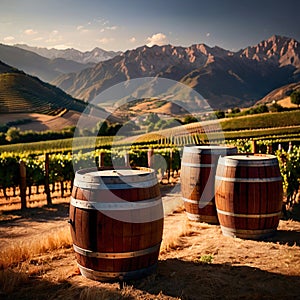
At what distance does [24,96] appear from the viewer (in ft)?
432

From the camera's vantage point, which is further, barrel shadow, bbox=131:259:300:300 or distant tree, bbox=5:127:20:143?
distant tree, bbox=5:127:20:143

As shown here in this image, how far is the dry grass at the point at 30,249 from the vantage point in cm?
562

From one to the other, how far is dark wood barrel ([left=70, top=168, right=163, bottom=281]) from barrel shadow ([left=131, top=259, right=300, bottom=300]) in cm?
34

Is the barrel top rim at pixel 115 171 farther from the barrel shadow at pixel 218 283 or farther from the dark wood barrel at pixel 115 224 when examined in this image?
the barrel shadow at pixel 218 283

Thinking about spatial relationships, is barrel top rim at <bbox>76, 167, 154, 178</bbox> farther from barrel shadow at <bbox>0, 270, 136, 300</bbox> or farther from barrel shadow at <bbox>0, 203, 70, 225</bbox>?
barrel shadow at <bbox>0, 203, 70, 225</bbox>

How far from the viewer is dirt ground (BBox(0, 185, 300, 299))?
443 cm

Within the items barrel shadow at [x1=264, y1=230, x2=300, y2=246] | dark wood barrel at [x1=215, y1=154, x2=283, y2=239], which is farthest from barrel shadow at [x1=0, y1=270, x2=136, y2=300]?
barrel shadow at [x1=264, y1=230, x2=300, y2=246]

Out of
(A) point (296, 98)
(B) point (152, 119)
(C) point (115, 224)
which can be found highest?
(A) point (296, 98)

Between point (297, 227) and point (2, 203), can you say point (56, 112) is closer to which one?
point (2, 203)

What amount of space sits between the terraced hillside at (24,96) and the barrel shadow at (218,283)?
355 feet

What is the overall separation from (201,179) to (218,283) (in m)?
3.13

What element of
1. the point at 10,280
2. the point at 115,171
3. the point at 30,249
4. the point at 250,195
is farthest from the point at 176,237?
the point at 10,280

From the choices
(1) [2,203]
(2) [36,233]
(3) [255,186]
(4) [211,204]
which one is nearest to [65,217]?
(2) [36,233]

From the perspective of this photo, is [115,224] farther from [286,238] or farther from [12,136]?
[12,136]
